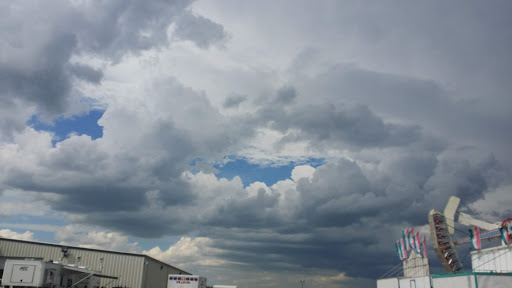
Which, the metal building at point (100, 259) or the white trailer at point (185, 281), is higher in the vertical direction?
the metal building at point (100, 259)

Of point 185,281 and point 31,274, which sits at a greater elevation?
point 31,274

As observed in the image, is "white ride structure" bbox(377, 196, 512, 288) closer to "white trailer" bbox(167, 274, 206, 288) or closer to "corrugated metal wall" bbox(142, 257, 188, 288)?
"white trailer" bbox(167, 274, 206, 288)

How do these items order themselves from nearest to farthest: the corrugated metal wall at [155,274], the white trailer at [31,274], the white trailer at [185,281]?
the white trailer at [31,274]
the white trailer at [185,281]
the corrugated metal wall at [155,274]

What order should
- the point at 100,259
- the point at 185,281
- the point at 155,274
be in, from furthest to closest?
1. the point at 155,274
2. the point at 100,259
3. the point at 185,281

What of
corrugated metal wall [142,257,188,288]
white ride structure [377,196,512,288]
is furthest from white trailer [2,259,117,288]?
white ride structure [377,196,512,288]

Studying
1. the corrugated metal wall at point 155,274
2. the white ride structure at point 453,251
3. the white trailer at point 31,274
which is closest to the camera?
the white trailer at point 31,274

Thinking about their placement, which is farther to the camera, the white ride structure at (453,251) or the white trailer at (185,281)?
the white ride structure at (453,251)

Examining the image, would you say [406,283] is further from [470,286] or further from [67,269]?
[67,269]

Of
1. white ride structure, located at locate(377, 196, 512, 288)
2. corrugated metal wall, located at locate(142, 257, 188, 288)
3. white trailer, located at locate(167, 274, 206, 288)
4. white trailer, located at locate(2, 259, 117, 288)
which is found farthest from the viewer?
corrugated metal wall, located at locate(142, 257, 188, 288)

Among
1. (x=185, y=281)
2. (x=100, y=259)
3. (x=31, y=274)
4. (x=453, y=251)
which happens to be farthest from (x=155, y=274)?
(x=453, y=251)

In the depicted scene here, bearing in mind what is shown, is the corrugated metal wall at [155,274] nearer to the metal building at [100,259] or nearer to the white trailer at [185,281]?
the metal building at [100,259]

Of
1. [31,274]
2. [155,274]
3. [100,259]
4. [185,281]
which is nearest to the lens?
[31,274]

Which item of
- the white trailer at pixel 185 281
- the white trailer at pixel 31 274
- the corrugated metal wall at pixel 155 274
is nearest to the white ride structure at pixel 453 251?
the white trailer at pixel 185 281

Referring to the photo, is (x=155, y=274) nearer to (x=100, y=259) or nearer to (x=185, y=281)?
(x=100, y=259)
